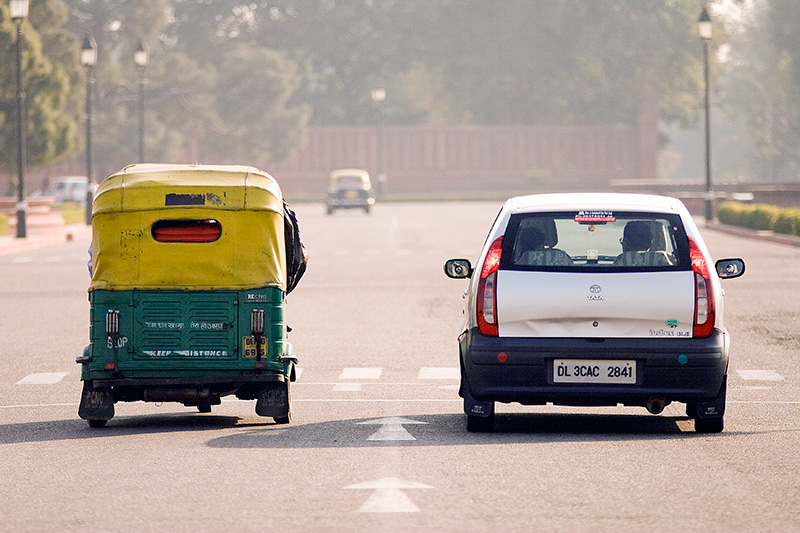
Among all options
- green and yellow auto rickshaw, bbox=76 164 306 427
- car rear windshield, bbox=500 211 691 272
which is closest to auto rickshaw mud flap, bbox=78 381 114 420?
green and yellow auto rickshaw, bbox=76 164 306 427

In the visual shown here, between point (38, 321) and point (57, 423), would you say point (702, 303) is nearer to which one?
point (57, 423)

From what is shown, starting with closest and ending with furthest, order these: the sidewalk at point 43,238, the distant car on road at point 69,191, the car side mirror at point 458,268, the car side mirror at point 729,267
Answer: the car side mirror at point 729,267
the car side mirror at point 458,268
the sidewalk at point 43,238
the distant car on road at point 69,191

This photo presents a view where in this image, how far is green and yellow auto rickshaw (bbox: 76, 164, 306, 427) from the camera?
9.79 m

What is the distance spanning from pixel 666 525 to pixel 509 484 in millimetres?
1199

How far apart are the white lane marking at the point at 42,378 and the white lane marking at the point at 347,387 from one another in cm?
244

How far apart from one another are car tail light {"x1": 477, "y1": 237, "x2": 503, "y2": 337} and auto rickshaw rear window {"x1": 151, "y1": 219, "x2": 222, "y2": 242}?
6.03 ft

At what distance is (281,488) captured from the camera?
7566 millimetres

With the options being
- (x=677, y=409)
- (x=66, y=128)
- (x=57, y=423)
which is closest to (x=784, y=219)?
(x=66, y=128)

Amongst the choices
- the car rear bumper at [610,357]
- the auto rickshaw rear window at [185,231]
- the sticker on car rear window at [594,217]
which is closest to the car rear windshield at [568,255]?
the sticker on car rear window at [594,217]

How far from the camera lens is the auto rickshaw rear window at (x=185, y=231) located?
392 inches

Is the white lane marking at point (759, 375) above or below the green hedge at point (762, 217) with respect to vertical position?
below

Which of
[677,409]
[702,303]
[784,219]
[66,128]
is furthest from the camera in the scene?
[66,128]

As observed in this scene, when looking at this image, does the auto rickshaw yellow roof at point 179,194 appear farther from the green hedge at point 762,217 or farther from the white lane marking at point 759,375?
the green hedge at point 762,217

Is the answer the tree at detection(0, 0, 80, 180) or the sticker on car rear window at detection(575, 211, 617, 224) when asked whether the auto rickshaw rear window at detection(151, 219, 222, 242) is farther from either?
the tree at detection(0, 0, 80, 180)
